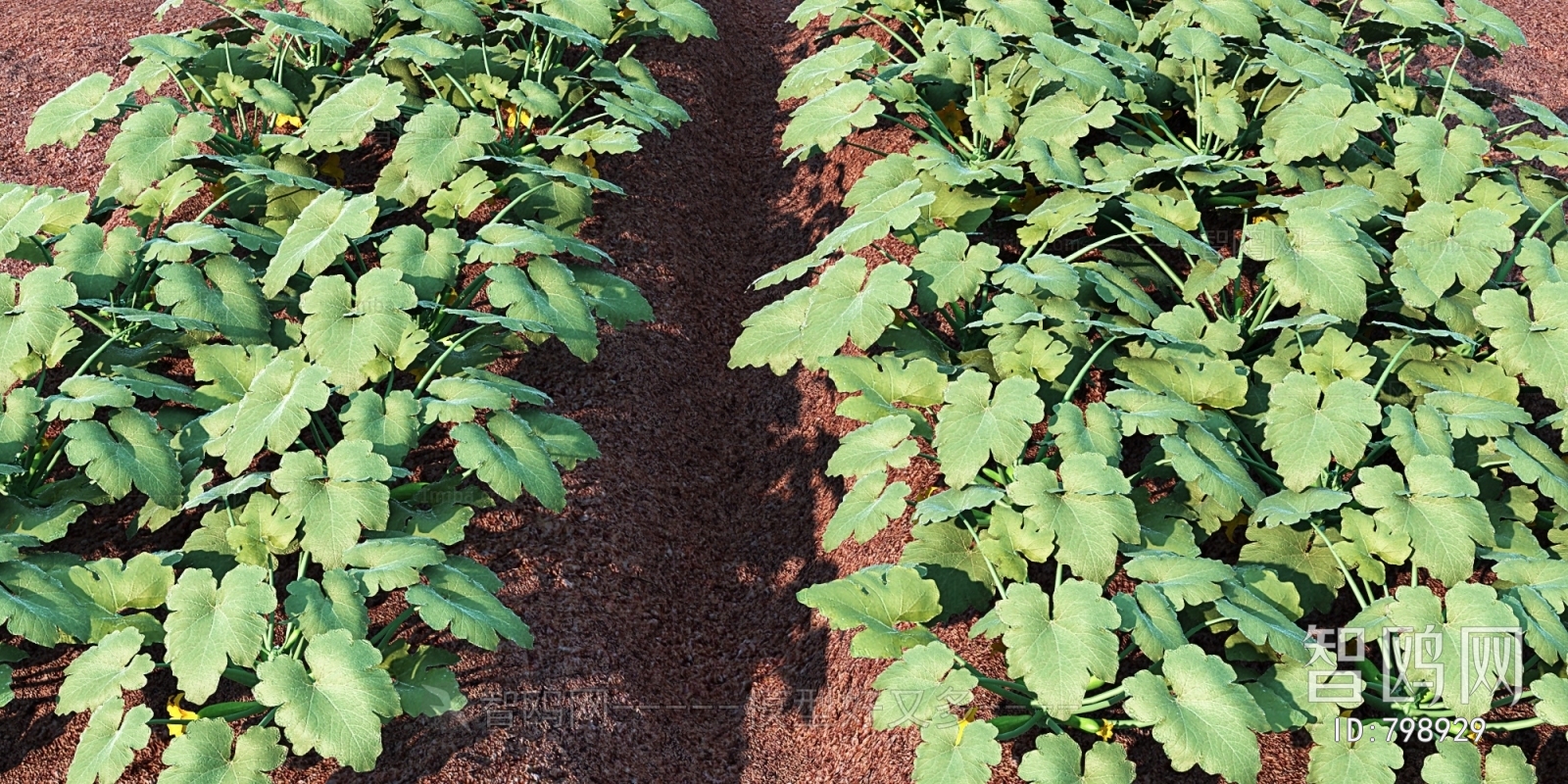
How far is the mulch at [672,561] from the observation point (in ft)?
8.99

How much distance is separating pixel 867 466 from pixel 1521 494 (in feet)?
6.13

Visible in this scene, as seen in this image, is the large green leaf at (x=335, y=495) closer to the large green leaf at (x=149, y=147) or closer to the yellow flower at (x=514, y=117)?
the large green leaf at (x=149, y=147)

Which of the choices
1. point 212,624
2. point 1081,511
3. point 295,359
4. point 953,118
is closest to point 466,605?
point 212,624

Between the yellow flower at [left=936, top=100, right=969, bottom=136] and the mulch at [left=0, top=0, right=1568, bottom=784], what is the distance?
38cm

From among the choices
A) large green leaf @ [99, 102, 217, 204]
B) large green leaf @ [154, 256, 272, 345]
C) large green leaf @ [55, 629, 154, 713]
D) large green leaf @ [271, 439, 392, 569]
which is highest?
large green leaf @ [99, 102, 217, 204]

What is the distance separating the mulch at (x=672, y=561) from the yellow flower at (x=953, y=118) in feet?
1.26

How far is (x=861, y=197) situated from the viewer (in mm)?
3852

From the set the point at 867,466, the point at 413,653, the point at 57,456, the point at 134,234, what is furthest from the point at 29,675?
the point at 867,466

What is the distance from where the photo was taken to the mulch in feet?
8.99

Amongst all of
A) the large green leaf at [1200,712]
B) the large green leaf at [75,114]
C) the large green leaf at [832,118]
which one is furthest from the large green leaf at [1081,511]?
the large green leaf at [75,114]

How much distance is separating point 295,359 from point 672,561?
4.06 ft

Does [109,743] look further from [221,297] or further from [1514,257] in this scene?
[1514,257]

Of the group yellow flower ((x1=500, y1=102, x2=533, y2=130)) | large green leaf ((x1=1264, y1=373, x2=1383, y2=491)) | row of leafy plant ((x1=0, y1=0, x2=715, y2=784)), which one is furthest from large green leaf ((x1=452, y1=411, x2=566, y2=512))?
large green leaf ((x1=1264, y1=373, x2=1383, y2=491))

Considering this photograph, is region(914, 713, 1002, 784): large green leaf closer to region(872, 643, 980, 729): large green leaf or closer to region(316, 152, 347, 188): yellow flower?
region(872, 643, 980, 729): large green leaf
